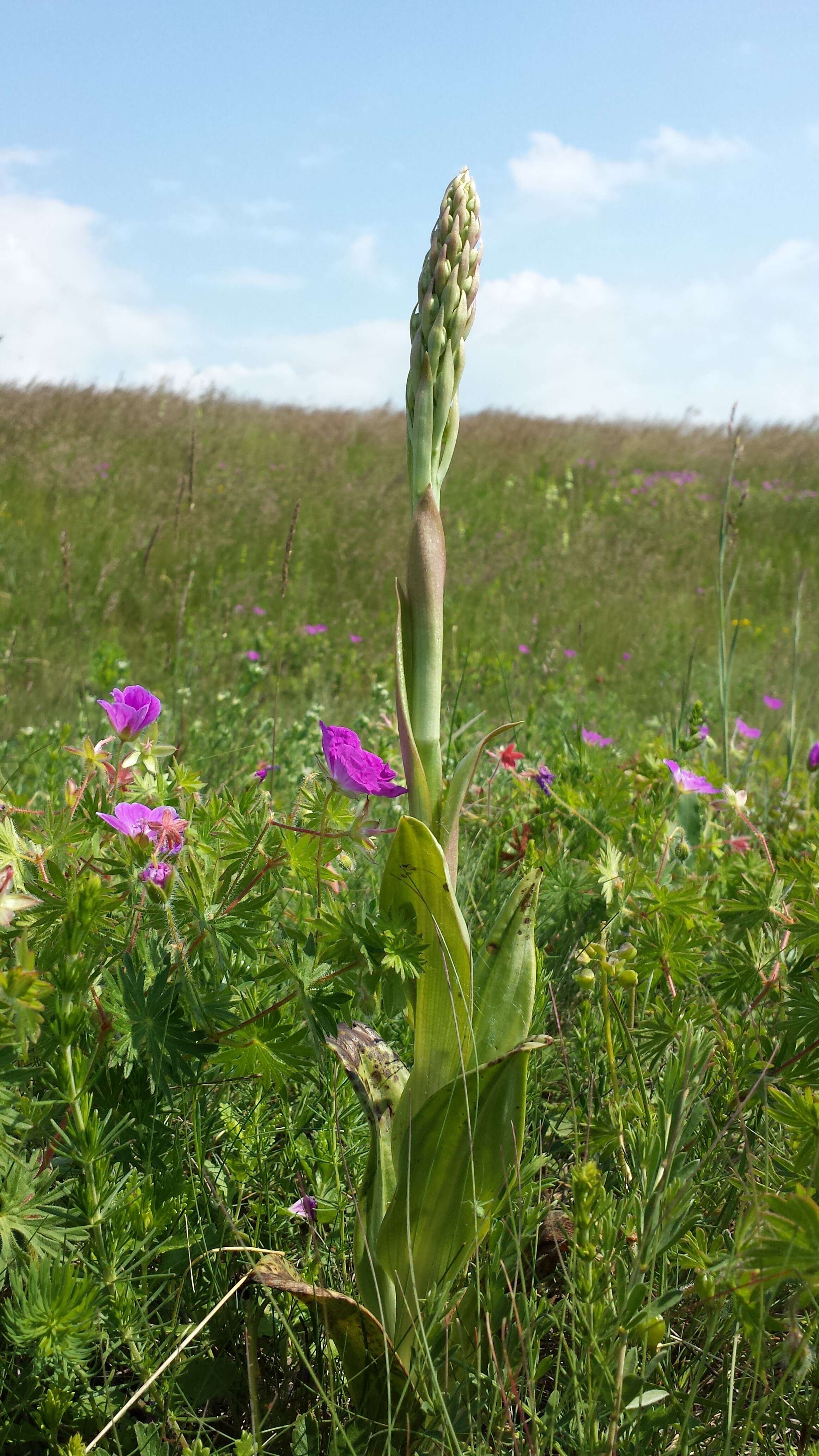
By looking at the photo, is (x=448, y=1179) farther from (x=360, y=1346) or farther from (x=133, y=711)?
(x=133, y=711)

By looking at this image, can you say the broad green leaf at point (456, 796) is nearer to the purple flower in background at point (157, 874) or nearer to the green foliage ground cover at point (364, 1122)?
the green foliage ground cover at point (364, 1122)

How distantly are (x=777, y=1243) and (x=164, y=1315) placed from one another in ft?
2.29

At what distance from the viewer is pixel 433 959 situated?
95 centimetres

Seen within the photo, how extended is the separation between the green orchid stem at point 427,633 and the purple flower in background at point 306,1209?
49 cm

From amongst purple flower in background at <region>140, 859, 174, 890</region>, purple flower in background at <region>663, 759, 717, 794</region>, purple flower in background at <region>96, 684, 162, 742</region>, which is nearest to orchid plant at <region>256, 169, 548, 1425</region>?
purple flower in background at <region>140, 859, 174, 890</region>

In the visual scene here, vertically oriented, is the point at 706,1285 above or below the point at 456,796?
below

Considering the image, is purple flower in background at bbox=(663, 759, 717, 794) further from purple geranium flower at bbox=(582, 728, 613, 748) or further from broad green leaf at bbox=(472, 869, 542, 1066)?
broad green leaf at bbox=(472, 869, 542, 1066)

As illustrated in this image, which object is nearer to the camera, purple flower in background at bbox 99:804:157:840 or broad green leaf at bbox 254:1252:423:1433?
broad green leaf at bbox 254:1252:423:1433

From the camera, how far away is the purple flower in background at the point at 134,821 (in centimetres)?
103

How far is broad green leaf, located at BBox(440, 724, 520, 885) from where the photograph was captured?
0.93 m

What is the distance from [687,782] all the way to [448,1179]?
0.94 m

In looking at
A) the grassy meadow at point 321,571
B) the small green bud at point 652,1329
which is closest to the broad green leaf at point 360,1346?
the small green bud at point 652,1329

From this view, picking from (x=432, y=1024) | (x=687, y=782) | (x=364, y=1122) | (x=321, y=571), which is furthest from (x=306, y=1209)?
(x=321, y=571)

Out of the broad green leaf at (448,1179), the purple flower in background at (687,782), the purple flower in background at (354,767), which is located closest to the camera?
the broad green leaf at (448,1179)
